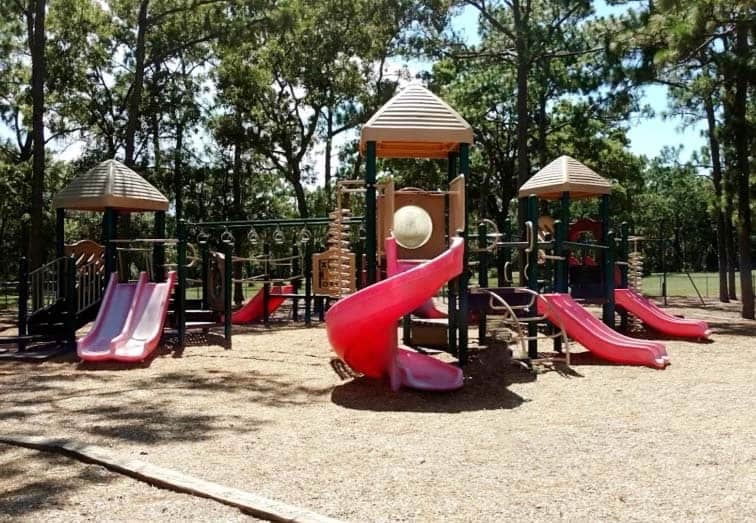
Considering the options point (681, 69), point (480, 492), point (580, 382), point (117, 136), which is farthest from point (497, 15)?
point (480, 492)

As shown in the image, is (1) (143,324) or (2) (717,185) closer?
(1) (143,324)

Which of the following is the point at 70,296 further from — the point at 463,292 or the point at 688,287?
the point at 688,287

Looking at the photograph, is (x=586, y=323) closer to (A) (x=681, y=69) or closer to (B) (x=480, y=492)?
(B) (x=480, y=492)

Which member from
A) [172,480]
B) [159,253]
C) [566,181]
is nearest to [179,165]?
[159,253]

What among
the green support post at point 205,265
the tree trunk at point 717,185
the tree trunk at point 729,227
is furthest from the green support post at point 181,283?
the tree trunk at point 717,185

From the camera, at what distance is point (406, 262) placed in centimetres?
916

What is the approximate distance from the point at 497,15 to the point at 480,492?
2446 centimetres

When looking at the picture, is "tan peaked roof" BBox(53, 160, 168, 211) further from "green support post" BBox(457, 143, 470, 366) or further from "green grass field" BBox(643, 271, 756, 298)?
"green grass field" BBox(643, 271, 756, 298)

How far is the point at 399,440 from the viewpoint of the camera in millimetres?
5941

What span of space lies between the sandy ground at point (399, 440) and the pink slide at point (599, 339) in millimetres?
331

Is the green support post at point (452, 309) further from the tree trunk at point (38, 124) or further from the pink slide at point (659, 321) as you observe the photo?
the tree trunk at point (38, 124)

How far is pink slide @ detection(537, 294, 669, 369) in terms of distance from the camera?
34.0 feet

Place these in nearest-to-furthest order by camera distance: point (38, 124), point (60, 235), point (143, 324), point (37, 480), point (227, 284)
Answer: point (37, 480) → point (143, 324) → point (227, 284) → point (60, 235) → point (38, 124)

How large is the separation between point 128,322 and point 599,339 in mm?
7410
